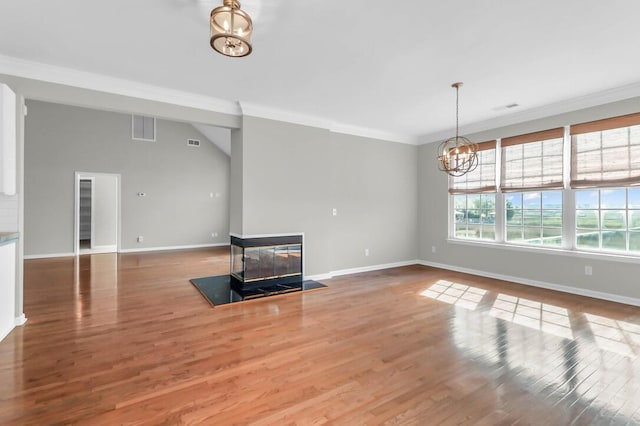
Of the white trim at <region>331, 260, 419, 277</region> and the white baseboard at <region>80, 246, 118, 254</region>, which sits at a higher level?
the white baseboard at <region>80, 246, 118, 254</region>

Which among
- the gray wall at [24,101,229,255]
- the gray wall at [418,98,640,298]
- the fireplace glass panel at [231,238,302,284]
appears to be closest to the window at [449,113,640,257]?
the gray wall at [418,98,640,298]

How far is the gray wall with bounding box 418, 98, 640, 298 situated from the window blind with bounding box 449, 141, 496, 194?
21 centimetres

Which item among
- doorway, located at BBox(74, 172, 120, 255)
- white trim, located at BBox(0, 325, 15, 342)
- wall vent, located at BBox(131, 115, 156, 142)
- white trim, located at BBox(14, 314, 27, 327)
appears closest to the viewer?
white trim, located at BBox(0, 325, 15, 342)

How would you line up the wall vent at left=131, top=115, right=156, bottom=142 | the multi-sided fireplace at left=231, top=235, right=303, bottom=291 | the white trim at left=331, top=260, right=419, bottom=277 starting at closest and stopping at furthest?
the multi-sided fireplace at left=231, top=235, right=303, bottom=291 < the white trim at left=331, top=260, right=419, bottom=277 < the wall vent at left=131, top=115, right=156, bottom=142

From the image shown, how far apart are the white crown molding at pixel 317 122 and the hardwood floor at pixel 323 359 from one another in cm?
287

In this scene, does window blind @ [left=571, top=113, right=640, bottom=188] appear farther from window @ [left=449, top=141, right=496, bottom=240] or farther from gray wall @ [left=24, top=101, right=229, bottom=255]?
gray wall @ [left=24, top=101, right=229, bottom=255]

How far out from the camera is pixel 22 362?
8.04 feet

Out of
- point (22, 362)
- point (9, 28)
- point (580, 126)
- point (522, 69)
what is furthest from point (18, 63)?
point (580, 126)

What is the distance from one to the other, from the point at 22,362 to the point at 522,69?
5.66 metres

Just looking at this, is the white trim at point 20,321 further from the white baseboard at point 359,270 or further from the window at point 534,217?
the window at point 534,217

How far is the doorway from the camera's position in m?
8.33

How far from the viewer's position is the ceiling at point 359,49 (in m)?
2.37

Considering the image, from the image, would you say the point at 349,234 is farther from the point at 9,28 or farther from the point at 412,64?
the point at 9,28

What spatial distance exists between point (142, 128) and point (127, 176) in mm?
1425
